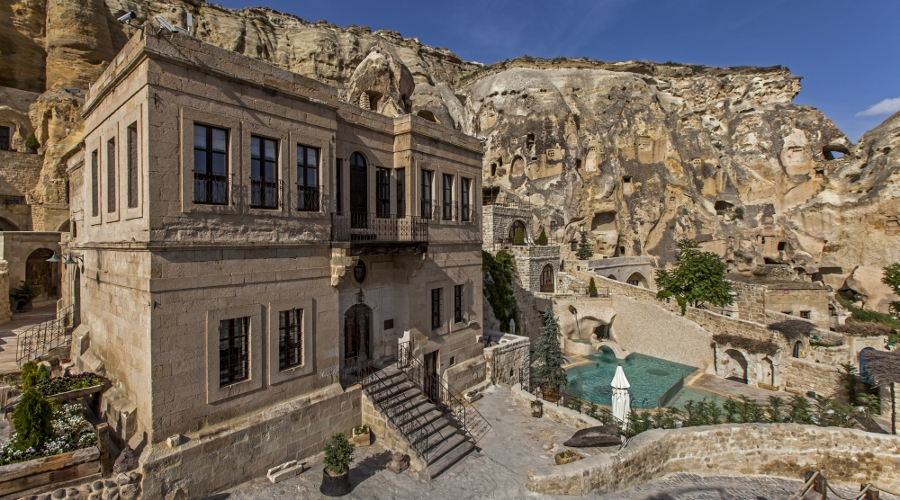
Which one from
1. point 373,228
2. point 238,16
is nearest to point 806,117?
point 373,228

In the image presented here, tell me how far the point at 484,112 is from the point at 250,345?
145ft

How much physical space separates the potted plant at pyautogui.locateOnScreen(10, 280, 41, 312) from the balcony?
62.9 feet

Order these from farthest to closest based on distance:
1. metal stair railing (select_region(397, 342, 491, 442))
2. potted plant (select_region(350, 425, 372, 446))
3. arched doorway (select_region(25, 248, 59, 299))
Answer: arched doorway (select_region(25, 248, 59, 299)) → metal stair railing (select_region(397, 342, 491, 442)) → potted plant (select_region(350, 425, 372, 446))

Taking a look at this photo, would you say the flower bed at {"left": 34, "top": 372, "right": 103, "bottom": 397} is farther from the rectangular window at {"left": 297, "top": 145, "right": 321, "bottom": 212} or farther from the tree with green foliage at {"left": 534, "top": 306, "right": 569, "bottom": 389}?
the tree with green foliage at {"left": 534, "top": 306, "right": 569, "bottom": 389}

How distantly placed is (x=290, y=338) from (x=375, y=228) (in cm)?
399

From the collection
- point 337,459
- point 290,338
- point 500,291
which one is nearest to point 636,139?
point 500,291

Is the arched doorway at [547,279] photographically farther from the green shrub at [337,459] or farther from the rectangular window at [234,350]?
the rectangular window at [234,350]

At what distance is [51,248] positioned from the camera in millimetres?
22609

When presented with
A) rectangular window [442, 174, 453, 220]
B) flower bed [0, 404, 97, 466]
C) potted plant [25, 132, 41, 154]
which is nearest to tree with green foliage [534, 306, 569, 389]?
rectangular window [442, 174, 453, 220]

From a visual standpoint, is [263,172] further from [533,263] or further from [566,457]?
[533,263]

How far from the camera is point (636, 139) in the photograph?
152 ft

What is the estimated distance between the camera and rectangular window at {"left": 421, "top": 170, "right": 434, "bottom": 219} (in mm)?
13477

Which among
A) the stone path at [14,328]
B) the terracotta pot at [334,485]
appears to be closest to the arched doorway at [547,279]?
the terracotta pot at [334,485]

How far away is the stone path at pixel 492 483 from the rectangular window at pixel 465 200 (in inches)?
285
